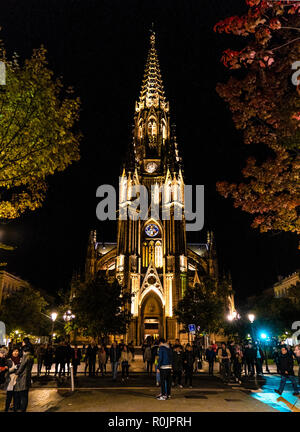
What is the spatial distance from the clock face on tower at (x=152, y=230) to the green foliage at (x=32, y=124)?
47.0 m

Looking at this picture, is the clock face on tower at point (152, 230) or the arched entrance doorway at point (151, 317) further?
the clock face on tower at point (152, 230)

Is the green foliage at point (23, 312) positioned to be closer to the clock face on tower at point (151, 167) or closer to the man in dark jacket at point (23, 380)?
the clock face on tower at point (151, 167)

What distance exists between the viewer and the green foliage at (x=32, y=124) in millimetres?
10188

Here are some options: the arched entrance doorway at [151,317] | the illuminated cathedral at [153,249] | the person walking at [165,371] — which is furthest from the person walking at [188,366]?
the arched entrance doorway at [151,317]

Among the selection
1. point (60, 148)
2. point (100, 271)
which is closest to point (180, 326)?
point (100, 271)

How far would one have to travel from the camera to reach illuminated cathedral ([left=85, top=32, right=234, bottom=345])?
51.6m

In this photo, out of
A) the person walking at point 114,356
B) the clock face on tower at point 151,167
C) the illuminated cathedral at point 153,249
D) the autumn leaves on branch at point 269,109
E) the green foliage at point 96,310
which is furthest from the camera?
the clock face on tower at point 151,167

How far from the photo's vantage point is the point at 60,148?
11492mm

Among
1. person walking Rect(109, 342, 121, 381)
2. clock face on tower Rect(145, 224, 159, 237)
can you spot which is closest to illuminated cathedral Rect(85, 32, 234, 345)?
clock face on tower Rect(145, 224, 159, 237)

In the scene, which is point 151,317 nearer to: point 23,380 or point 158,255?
point 158,255

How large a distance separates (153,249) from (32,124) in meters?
47.7

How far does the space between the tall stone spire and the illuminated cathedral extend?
43 centimetres
